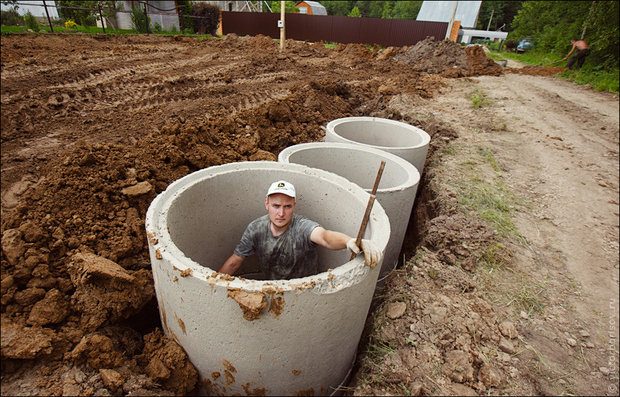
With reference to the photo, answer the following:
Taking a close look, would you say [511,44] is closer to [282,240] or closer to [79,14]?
[79,14]

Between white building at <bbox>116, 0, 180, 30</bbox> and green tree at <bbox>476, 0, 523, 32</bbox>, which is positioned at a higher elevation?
green tree at <bbox>476, 0, 523, 32</bbox>

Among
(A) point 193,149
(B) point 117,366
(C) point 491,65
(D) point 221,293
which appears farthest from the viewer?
(C) point 491,65

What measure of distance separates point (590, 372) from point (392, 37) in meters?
24.2

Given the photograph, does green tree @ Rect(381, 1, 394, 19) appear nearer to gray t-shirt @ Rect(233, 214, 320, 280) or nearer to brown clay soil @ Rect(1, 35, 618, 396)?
brown clay soil @ Rect(1, 35, 618, 396)

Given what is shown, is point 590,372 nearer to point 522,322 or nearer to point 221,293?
point 522,322

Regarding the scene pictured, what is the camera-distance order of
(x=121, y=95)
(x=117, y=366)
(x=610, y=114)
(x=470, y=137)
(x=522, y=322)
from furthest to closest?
(x=470, y=137) → (x=610, y=114) → (x=121, y=95) → (x=522, y=322) → (x=117, y=366)

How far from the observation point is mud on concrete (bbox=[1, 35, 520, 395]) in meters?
2.31

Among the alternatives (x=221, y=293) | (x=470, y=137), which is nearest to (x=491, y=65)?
(x=470, y=137)

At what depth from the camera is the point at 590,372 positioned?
8.13ft

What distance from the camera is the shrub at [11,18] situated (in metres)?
13.4

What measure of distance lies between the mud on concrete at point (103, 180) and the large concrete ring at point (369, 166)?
600mm

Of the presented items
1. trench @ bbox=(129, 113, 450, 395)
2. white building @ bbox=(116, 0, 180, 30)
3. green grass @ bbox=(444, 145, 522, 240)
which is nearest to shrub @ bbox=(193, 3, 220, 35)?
white building @ bbox=(116, 0, 180, 30)

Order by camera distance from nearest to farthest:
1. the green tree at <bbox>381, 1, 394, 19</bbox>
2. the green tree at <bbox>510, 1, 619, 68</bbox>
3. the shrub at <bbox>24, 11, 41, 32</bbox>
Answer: the green tree at <bbox>510, 1, 619, 68</bbox>, the shrub at <bbox>24, 11, 41, 32</bbox>, the green tree at <bbox>381, 1, 394, 19</bbox>

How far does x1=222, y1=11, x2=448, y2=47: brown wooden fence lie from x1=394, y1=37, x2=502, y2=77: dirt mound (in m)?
7.63
